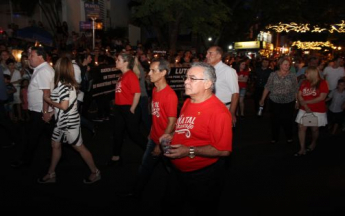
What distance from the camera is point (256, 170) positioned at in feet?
20.4

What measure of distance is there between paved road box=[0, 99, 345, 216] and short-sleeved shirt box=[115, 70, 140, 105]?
1.21m

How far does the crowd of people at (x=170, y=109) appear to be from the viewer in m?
3.15

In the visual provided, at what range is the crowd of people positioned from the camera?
3.15 m

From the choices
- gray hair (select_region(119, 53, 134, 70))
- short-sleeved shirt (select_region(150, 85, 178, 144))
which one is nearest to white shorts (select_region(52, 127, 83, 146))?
short-sleeved shirt (select_region(150, 85, 178, 144))

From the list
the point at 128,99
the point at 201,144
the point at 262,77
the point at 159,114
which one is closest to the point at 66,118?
the point at 128,99

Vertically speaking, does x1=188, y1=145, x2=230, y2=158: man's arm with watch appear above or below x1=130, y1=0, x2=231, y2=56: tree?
below

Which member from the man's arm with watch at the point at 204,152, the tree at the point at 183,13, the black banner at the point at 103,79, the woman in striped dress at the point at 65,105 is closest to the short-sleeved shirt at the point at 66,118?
the woman in striped dress at the point at 65,105

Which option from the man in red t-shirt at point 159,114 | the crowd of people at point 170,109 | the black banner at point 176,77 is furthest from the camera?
the black banner at point 176,77

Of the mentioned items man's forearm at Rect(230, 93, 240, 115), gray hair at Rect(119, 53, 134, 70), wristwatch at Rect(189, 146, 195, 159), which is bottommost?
wristwatch at Rect(189, 146, 195, 159)

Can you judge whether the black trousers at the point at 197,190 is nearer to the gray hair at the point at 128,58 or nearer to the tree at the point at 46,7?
the gray hair at the point at 128,58

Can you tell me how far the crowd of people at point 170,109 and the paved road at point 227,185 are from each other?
26 centimetres

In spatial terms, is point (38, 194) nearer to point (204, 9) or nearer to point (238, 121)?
point (238, 121)

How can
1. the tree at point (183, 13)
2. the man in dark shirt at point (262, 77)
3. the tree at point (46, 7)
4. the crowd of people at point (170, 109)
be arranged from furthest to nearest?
the tree at point (46, 7), the tree at point (183, 13), the man in dark shirt at point (262, 77), the crowd of people at point (170, 109)

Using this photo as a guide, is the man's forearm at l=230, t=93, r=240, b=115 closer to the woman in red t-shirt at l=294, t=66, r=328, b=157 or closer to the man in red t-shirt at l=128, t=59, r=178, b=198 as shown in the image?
the man in red t-shirt at l=128, t=59, r=178, b=198
